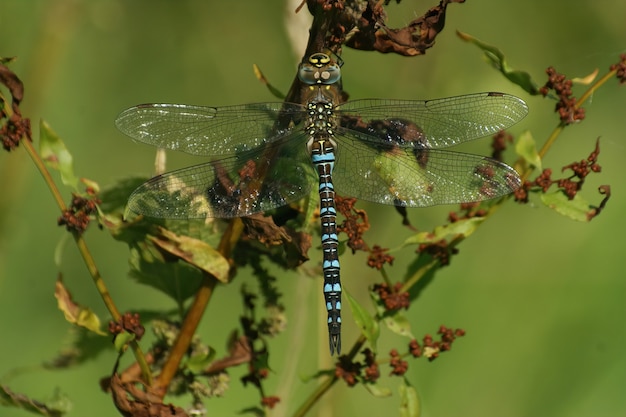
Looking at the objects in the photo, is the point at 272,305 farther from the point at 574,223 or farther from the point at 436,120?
the point at 574,223

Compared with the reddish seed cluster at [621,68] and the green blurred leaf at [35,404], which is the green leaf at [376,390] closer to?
the green blurred leaf at [35,404]

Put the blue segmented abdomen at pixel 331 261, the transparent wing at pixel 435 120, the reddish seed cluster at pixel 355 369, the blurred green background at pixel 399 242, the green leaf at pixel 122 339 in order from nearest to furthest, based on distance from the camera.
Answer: the green leaf at pixel 122 339
the reddish seed cluster at pixel 355 369
the blue segmented abdomen at pixel 331 261
the transparent wing at pixel 435 120
the blurred green background at pixel 399 242

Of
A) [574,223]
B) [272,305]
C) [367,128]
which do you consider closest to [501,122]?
[367,128]

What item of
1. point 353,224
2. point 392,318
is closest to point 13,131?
point 353,224

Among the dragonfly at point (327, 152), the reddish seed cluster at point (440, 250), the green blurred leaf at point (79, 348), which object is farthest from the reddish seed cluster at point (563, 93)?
the green blurred leaf at point (79, 348)

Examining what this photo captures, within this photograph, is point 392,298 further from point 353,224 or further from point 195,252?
point 195,252

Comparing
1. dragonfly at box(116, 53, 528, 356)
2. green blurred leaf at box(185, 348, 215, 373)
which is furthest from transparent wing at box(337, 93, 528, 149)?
green blurred leaf at box(185, 348, 215, 373)
